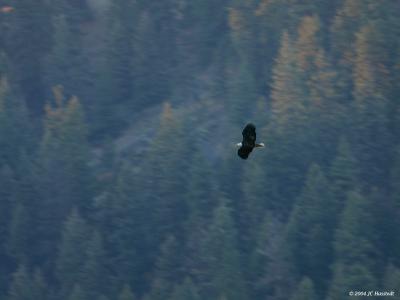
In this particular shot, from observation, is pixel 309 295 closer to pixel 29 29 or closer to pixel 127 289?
pixel 127 289

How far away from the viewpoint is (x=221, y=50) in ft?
242

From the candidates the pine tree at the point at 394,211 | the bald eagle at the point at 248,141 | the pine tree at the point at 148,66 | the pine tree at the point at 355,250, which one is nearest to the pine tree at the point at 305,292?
the pine tree at the point at 355,250

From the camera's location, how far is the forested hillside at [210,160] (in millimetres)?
48938

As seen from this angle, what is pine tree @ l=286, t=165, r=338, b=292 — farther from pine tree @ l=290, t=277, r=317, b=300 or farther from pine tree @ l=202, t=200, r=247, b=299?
pine tree @ l=290, t=277, r=317, b=300

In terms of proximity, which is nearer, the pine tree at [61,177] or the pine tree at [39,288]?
the pine tree at [39,288]

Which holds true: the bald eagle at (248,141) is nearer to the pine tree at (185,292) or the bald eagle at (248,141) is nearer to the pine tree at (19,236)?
the pine tree at (185,292)

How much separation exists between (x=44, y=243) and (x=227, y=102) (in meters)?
15.9

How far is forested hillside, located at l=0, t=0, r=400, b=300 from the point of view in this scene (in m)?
48.9

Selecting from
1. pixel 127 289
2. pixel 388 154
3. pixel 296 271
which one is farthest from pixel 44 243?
pixel 388 154

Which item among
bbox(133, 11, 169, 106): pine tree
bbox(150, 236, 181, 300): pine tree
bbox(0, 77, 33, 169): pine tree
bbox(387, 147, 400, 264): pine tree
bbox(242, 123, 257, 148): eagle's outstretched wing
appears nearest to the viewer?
bbox(242, 123, 257, 148): eagle's outstretched wing

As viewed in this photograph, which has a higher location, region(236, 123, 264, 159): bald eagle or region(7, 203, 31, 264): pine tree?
region(236, 123, 264, 159): bald eagle

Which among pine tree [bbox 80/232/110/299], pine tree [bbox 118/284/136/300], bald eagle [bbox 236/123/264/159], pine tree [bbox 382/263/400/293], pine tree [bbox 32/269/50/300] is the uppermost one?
bald eagle [bbox 236/123/264/159]

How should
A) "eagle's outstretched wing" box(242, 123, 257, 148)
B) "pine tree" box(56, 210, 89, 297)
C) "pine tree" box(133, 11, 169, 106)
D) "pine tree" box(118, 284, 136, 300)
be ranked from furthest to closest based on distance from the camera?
1. "pine tree" box(133, 11, 169, 106)
2. "pine tree" box(56, 210, 89, 297)
3. "pine tree" box(118, 284, 136, 300)
4. "eagle's outstretched wing" box(242, 123, 257, 148)

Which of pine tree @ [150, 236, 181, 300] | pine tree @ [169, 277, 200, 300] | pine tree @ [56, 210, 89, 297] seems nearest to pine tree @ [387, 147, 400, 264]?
pine tree @ [169, 277, 200, 300]
